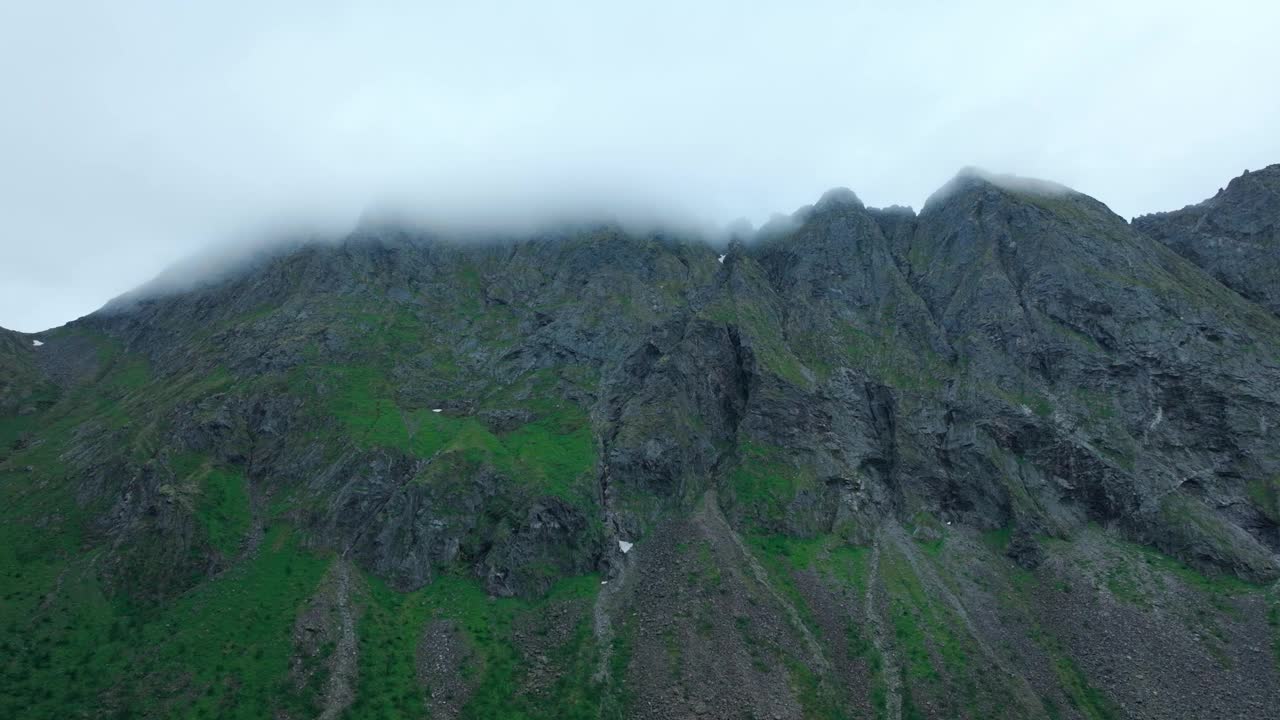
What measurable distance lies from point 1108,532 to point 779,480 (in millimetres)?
44587

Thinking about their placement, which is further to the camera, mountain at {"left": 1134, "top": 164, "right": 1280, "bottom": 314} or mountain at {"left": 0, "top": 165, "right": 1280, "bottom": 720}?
mountain at {"left": 1134, "top": 164, "right": 1280, "bottom": 314}

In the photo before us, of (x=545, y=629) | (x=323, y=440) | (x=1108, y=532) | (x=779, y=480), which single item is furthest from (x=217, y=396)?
(x=1108, y=532)

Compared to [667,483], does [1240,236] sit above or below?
above

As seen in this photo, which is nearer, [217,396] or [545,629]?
[545,629]

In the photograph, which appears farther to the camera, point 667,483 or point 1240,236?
point 1240,236

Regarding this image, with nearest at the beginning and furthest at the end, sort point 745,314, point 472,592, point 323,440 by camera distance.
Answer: point 472,592 < point 323,440 < point 745,314

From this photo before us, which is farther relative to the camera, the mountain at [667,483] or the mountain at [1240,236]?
the mountain at [1240,236]

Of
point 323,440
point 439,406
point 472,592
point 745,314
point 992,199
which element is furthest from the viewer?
point 992,199

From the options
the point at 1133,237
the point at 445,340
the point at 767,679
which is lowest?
the point at 767,679

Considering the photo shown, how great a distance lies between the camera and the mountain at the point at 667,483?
227ft

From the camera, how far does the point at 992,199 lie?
Answer: 135 m

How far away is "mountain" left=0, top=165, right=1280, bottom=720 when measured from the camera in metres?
69.1

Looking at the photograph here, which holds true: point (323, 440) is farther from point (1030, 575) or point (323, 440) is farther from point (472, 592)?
point (1030, 575)

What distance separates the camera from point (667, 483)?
9762cm
